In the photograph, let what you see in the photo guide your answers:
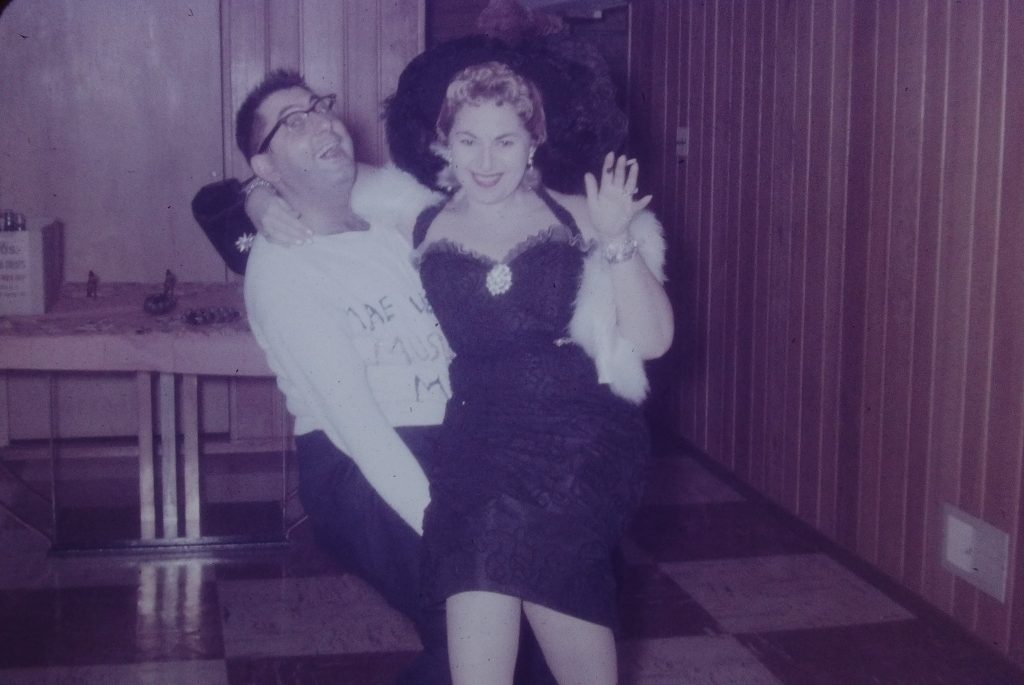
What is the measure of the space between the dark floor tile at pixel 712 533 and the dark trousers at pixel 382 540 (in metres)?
1.63

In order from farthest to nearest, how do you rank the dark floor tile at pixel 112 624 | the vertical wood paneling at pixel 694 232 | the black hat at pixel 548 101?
1. the vertical wood paneling at pixel 694 232
2. the dark floor tile at pixel 112 624
3. the black hat at pixel 548 101

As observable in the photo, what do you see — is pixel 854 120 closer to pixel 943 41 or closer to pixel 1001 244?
pixel 943 41

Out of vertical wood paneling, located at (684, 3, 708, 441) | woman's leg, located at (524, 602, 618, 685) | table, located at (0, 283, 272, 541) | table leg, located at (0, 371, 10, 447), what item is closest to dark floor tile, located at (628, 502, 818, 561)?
vertical wood paneling, located at (684, 3, 708, 441)

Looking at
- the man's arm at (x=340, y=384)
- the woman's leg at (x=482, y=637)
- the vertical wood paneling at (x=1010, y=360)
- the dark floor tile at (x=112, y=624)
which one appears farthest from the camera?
the dark floor tile at (x=112, y=624)

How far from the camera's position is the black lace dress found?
67.3 inches

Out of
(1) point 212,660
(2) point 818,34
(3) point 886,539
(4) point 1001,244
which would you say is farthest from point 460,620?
(2) point 818,34

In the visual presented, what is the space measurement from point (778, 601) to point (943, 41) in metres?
1.45

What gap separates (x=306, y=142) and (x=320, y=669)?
4.17ft

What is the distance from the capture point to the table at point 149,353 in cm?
312

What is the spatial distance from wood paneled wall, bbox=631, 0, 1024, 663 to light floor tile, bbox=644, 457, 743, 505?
0.30ft

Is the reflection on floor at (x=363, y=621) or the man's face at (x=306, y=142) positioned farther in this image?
the reflection on floor at (x=363, y=621)

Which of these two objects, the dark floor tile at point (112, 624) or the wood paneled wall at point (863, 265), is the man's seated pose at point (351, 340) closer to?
the dark floor tile at point (112, 624)

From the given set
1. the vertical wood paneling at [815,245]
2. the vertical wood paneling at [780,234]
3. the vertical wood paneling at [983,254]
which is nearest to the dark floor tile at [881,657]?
the vertical wood paneling at [983,254]

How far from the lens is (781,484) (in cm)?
374
